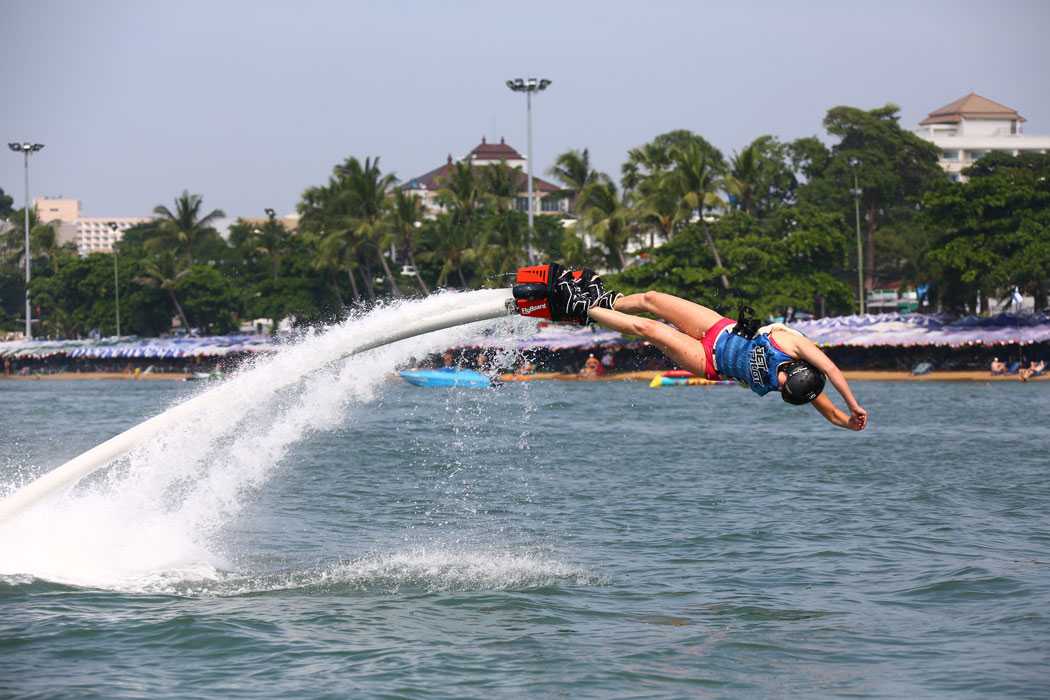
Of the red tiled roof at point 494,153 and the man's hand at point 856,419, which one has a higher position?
the red tiled roof at point 494,153

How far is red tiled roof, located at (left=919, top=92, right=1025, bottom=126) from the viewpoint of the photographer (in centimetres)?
15888

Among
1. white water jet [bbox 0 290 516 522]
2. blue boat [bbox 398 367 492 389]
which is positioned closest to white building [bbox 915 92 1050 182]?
blue boat [bbox 398 367 492 389]

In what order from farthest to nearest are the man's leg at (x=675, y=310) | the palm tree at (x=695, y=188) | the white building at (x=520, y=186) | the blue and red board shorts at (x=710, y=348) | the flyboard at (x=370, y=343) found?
the white building at (x=520, y=186) < the palm tree at (x=695, y=188) < the flyboard at (x=370, y=343) < the man's leg at (x=675, y=310) < the blue and red board shorts at (x=710, y=348)

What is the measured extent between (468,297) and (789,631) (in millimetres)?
4725

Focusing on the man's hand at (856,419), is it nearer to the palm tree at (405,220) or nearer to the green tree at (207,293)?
the palm tree at (405,220)

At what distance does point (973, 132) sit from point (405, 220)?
9710 centimetres

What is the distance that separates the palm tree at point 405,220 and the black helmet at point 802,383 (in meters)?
74.1

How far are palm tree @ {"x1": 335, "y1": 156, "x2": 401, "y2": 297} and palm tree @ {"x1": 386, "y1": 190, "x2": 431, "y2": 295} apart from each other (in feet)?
2.46

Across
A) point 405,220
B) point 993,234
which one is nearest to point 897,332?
point 993,234

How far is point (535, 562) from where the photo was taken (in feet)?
52.6

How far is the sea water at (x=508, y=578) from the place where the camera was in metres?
11.1

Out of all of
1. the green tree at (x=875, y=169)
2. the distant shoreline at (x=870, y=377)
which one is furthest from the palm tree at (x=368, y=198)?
the green tree at (x=875, y=169)

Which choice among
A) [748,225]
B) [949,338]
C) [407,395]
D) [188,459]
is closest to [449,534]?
[188,459]

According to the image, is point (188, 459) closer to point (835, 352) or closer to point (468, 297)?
point (468, 297)
